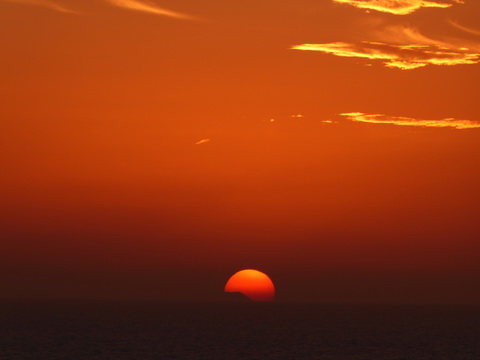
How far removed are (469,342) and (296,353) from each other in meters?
46.4

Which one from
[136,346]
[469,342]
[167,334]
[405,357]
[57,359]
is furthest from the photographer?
[167,334]

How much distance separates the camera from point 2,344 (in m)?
126

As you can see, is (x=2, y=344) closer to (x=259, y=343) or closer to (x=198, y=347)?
(x=198, y=347)

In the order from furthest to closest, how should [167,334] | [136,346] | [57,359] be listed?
[167,334] → [136,346] → [57,359]

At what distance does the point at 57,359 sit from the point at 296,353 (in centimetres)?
3454

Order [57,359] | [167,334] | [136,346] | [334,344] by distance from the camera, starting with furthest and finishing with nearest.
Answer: [167,334]
[334,344]
[136,346]
[57,359]

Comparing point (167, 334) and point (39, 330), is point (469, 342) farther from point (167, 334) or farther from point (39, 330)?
point (39, 330)

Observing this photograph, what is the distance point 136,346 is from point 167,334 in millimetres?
32490

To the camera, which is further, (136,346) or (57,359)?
(136,346)

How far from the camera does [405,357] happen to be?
112 metres

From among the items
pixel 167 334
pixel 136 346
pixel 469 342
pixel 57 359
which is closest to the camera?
pixel 57 359

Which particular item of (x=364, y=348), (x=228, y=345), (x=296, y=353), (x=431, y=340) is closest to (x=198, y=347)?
(x=228, y=345)

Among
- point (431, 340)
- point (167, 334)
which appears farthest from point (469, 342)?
point (167, 334)

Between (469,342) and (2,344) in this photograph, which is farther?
(469,342)
